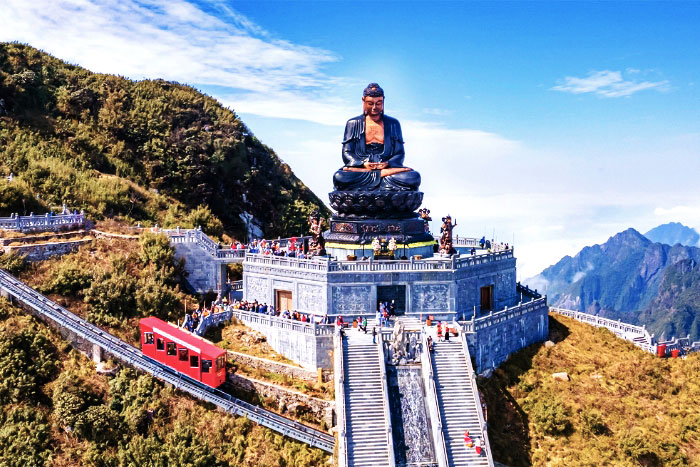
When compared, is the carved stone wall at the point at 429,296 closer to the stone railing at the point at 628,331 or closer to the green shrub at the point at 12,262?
the stone railing at the point at 628,331

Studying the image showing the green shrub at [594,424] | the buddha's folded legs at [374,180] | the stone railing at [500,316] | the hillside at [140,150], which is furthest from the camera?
the hillside at [140,150]

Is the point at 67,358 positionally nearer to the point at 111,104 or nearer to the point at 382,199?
the point at 382,199

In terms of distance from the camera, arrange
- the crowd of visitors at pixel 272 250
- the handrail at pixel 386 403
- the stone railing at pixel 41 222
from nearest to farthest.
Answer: the handrail at pixel 386 403
the stone railing at pixel 41 222
the crowd of visitors at pixel 272 250

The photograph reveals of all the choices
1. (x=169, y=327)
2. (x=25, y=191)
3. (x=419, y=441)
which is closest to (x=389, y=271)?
(x=419, y=441)

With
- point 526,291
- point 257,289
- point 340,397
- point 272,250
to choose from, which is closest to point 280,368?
point 340,397

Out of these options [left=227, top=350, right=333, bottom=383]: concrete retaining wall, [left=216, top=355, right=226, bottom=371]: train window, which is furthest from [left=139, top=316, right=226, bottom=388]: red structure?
[left=227, top=350, right=333, bottom=383]: concrete retaining wall

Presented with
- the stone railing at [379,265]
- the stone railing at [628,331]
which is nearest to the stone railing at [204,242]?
the stone railing at [379,265]

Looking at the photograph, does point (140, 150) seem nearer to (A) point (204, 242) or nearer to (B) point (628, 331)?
(A) point (204, 242)
